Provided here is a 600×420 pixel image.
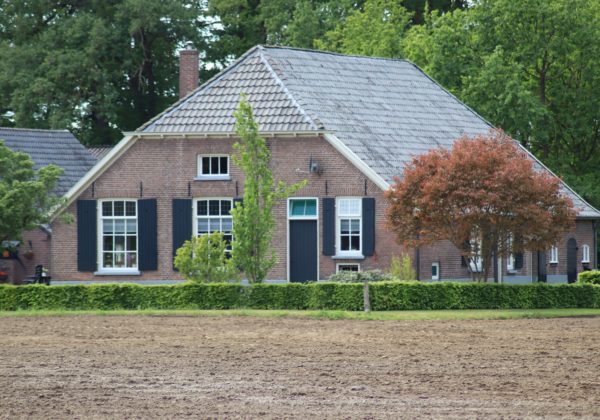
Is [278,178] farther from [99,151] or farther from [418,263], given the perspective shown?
[99,151]

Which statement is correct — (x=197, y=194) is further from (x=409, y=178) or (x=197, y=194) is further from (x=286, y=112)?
(x=409, y=178)

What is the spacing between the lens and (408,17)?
205 feet

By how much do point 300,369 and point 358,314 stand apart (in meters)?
10.5

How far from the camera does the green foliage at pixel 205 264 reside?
34.5 m

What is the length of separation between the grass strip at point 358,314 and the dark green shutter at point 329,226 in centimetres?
829

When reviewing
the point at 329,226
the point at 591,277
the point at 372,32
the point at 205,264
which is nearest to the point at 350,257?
the point at 329,226

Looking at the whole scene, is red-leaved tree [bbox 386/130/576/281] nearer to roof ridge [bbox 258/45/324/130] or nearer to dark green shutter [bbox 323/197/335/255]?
dark green shutter [bbox 323/197/335/255]

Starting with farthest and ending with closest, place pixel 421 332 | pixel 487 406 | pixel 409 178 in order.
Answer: pixel 409 178 → pixel 421 332 → pixel 487 406

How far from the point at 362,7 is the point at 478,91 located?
47.4ft

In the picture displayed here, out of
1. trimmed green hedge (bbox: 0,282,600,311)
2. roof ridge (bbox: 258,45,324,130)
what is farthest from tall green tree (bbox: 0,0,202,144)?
trimmed green hedge (bbox: 0,282,600,311)

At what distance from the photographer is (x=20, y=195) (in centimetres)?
3575

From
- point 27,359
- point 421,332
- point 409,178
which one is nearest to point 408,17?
point 409,178

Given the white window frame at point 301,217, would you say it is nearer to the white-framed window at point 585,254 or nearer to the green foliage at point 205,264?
the green foliage at point 205,264

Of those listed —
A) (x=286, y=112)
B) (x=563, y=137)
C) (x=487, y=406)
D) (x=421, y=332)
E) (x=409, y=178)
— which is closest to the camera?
(x=487, y=406)
